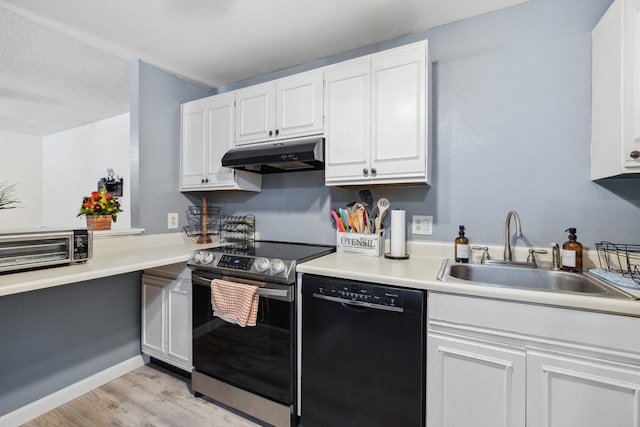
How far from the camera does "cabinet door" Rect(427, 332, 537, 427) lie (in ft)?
3.43

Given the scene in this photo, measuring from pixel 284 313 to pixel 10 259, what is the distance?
3.96 ft

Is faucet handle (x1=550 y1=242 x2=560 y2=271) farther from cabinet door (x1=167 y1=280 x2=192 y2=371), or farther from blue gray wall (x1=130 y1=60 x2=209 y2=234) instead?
blue gray wall (x1=130 y1=60 x2=209 y2=234)

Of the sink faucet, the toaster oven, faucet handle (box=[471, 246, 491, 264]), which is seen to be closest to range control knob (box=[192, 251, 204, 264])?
the toaster oven

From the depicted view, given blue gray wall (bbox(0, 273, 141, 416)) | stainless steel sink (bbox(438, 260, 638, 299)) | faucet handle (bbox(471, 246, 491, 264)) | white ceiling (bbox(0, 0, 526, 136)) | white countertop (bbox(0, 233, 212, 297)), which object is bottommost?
blue gray wall (bbox(0, 273, 141, 416))

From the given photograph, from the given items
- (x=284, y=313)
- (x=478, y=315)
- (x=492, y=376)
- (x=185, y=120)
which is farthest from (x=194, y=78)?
(x=492, y=376)

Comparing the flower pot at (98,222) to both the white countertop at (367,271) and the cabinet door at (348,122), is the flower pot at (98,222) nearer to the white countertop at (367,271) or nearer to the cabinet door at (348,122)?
the white countertop at (367,271)

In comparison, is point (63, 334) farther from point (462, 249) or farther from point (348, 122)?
point (462, 249)

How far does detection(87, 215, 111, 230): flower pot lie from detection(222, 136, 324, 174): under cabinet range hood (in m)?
0.88

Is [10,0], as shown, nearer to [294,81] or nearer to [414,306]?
[294,81]

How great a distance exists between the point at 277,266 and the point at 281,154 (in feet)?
2.24

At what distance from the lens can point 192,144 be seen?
7.61 feet

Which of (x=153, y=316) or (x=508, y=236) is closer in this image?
(x=508, y=236)

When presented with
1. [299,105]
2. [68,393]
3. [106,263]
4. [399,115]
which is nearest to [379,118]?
[399,115]

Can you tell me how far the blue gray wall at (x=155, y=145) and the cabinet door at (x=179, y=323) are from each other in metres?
0.62
